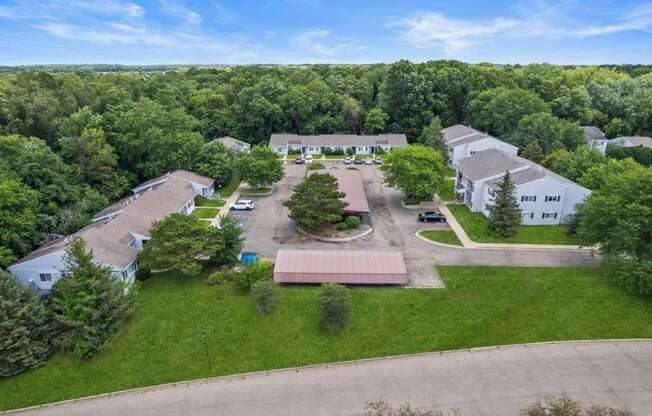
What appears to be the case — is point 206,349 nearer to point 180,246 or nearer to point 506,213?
point 180,246

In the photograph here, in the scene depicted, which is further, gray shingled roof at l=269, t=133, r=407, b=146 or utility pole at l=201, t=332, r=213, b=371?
gray shingled roof at l=269, t=133, r=407, b=146

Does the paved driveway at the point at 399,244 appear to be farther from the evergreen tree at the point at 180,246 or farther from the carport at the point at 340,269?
the evergreen tree at the point at 180,246

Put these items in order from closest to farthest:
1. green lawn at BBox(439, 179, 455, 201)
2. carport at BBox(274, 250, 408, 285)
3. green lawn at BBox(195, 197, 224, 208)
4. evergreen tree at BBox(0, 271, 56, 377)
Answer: evergreen tree at BBox(0, 271, 56, 377) → carport at BBox(274, 250, 408, 285) → green lawn at BBox(195, 197, 224, 208) → green lawn at BBox(439, 179, 455, 201)

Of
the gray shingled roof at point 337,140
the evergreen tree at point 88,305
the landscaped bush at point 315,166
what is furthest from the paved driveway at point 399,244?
the gray shingled roof at point 337,140

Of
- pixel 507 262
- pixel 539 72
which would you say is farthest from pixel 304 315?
pixel 539 72

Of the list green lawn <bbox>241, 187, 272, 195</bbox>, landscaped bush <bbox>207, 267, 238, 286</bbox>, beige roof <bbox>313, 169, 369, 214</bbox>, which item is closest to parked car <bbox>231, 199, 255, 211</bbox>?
green lawn <bbox>241, 187, 272, 195</bbox>

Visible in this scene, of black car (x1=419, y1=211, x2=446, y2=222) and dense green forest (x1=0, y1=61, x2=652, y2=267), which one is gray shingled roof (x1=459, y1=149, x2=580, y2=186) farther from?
dense green forest (x1=0, y1=61, x2=652, y2=267)

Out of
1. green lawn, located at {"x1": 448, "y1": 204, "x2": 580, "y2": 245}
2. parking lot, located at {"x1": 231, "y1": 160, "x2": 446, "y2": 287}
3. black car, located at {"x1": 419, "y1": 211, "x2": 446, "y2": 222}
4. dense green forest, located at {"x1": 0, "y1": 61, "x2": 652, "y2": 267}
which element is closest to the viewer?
parking lot, located at {"x1": 231, "y1": 160, "x2": 446, "y2": 287}

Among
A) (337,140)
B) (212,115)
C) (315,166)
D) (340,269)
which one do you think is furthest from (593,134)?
(212,115)
